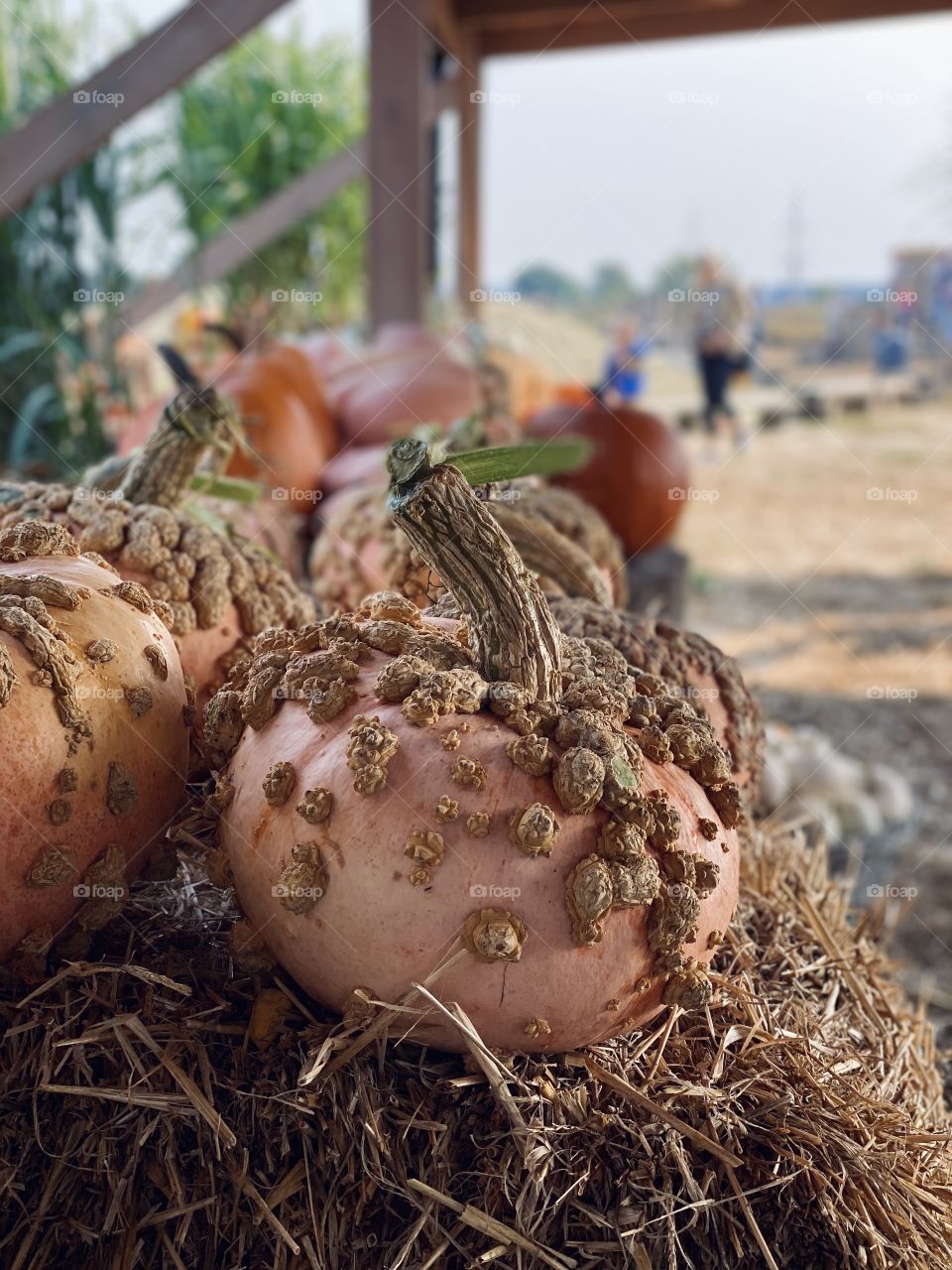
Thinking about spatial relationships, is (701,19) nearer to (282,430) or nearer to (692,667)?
(282,430)

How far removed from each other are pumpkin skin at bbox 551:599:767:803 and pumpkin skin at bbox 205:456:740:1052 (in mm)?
305

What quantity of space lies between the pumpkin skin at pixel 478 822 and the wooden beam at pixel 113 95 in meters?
2.65

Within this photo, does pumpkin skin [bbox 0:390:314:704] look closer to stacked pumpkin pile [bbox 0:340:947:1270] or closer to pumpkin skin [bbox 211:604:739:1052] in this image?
stacked pumpkin pile [bbox 0:340:947:1270]

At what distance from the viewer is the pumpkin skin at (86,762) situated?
3.38 ft

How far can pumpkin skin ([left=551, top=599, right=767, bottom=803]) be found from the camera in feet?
4.80

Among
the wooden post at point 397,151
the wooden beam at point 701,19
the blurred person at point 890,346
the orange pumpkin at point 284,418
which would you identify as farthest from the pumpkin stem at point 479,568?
the blurred person at point 890,346

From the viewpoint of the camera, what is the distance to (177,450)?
1.62 m

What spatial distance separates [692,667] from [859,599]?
18.0ft

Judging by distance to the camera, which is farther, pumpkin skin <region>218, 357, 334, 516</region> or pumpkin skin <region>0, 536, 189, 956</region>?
pumpkin skin <region>218, 357, 334, 516</region>

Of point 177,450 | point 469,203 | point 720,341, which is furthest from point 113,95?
point 720,341

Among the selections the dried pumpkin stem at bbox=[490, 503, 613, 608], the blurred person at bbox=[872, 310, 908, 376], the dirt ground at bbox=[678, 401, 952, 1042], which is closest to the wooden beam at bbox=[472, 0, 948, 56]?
the dirt ground at bbox=[678, 401, 952, 1042]

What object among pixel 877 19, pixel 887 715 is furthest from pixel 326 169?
pixel 887 715

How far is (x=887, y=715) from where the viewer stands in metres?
5.04

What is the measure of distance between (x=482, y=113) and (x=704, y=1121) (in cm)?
682
